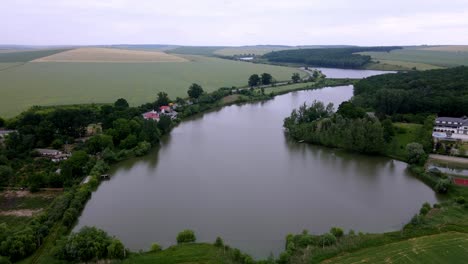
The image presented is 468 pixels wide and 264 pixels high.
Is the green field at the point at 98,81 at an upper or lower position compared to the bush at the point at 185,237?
upper

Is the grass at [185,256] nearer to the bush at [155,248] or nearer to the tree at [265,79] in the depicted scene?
the bush at [155,248]

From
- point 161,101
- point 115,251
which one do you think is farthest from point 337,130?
point 161,101

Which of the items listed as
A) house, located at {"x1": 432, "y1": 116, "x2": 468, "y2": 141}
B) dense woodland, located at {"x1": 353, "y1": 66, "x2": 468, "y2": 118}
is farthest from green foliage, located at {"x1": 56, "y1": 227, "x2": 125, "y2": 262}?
dense woodland, located at {"x1": 353, "y1": 66, "x2": 468, "y2": 118}

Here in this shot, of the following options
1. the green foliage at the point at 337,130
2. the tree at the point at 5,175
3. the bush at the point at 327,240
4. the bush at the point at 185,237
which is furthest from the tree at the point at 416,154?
the tree at the point at 5,175

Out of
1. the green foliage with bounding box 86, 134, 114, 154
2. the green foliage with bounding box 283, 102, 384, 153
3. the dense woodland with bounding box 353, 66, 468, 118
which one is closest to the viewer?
the green foliage with bounding box 283, 102, 384, 153

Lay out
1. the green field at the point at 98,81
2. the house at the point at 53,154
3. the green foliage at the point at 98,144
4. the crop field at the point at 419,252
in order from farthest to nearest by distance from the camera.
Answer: the green field at the point at 98,81 → the green foliage at the point at 98,144 → the house at the point at 53,154 → the crop field at the point at 419,252

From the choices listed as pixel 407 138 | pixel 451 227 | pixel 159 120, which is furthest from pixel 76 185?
pixel 407 138

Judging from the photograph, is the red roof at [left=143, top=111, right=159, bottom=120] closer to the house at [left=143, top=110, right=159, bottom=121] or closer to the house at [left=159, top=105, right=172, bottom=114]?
the house at [left=143, top=110, right=159, bottom=121]

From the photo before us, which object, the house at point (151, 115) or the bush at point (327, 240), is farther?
the house at point (151, 115)
